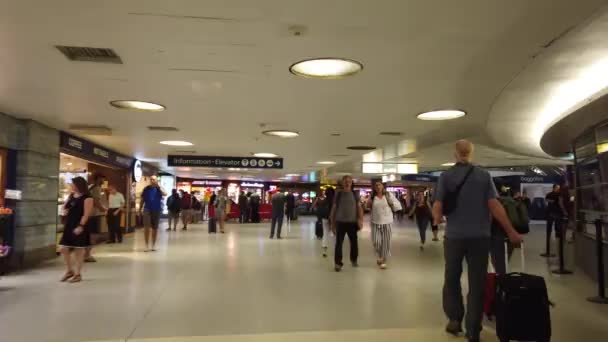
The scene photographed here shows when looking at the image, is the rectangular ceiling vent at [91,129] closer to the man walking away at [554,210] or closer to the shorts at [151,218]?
the shorts at [151,218]

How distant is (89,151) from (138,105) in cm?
542

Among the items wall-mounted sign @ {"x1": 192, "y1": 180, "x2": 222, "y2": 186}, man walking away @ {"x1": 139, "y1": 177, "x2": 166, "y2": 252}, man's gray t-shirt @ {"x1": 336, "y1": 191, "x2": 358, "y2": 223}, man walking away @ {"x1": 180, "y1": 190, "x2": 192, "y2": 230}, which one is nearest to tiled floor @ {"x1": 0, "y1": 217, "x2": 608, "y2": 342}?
man's gray t-shirt @ {"x1": 336, "y1": 191, "x2": 358, "y2": 223}

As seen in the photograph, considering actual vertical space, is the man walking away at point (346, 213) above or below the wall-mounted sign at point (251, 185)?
below

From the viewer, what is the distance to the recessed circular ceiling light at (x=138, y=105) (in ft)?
25.2

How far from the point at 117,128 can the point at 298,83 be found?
5843mm

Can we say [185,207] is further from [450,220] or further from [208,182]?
[208,182]

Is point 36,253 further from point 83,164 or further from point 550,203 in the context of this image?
point 550,203

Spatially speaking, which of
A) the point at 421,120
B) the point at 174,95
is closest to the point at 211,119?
the point at 174,95

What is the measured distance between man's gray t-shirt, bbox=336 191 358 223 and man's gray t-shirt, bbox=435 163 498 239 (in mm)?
4107

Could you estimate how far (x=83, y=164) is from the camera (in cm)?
1465

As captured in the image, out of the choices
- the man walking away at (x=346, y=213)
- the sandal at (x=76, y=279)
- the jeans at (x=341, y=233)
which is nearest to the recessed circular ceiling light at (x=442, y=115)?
the man walking away at (x=346, y=213)

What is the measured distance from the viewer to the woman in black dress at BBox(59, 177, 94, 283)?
6.80 metres

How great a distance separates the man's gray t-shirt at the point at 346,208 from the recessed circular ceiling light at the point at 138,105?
3514 millimetres

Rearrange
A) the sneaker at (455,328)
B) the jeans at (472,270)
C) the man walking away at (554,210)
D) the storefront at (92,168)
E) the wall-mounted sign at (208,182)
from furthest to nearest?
the wall-mounted sign at (208,182) → the storefront at (92,168) → the man walking away at (554,210) → the sneaker at (455,328) → the jeans at (472,270)
